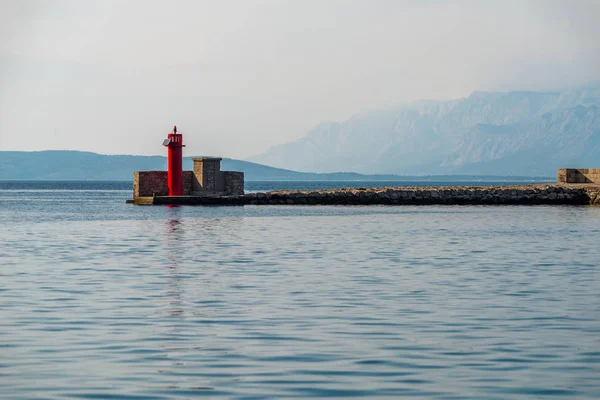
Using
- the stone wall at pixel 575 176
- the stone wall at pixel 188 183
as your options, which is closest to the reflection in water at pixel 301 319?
the stone wall at pixel 188 183

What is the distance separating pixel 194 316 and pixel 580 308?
4.93m

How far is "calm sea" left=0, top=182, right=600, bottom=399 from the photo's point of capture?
29.0 feet

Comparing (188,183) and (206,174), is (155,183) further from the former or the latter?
(206,174)

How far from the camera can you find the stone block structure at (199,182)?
51.7m

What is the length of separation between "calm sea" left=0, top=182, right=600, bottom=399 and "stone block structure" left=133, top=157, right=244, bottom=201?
24.7 m

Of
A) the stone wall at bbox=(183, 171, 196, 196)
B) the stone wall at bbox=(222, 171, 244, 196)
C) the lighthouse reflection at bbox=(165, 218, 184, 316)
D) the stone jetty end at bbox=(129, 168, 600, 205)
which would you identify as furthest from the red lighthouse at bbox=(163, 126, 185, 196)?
the lighthouse reflection at bbox=(165, 218, 184, 316)

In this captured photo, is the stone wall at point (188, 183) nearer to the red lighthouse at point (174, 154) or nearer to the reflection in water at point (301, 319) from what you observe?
the red lighthouse at point (174, 154)

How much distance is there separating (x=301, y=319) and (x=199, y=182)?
39.7 m

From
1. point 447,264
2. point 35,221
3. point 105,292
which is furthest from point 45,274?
point 35,221

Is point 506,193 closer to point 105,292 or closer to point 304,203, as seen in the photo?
point 304,203

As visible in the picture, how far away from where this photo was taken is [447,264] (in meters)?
20.3

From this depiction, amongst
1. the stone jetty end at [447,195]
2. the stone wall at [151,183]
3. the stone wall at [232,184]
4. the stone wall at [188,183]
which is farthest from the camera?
the stone wall at [232,184]

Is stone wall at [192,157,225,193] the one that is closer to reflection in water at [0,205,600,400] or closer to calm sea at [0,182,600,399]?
calm sea at [0,182,600,399]

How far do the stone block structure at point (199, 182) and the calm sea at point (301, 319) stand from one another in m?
24.7
